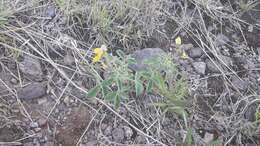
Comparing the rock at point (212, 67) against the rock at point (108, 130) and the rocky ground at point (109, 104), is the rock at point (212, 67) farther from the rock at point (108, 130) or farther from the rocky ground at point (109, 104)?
the rock at point (108, 130)

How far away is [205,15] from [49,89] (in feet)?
2.66

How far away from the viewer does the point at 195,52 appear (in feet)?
5.68

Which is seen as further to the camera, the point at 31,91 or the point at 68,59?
the point at 68,59

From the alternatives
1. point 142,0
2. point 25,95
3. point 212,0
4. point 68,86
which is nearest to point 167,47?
point 142,0

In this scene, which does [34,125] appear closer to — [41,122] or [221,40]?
[41,122]

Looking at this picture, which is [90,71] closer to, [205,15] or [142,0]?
[142,0]

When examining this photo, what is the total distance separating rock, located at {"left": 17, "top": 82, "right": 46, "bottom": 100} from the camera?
1.50m

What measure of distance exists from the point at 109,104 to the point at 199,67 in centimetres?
43

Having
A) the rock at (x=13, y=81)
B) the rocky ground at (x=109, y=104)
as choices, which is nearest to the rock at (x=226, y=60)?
the rocky ground at (x=109, y=104)

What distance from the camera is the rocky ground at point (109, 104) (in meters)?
1.46

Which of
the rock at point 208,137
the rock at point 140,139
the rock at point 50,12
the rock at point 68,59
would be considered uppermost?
the rock at point 50,12

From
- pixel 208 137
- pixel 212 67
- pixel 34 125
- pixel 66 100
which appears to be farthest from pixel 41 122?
pixel 212 67

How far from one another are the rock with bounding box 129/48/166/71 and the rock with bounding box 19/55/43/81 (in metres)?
0.36

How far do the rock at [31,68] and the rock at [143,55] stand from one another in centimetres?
36
